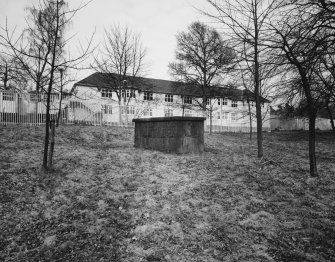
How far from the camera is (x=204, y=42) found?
24.9m

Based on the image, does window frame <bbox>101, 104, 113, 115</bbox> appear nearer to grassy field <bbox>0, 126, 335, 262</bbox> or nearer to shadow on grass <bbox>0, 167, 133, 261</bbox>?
grassy field <bbox>0, 126, 335, 262</bbox>

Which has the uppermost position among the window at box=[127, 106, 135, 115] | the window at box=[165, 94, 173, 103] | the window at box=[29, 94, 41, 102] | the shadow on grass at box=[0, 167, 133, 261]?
the window at box=[165, 94, 173, 103]

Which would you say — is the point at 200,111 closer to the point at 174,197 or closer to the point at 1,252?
the point at 174,197

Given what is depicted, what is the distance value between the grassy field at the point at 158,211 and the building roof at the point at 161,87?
13.6 metres

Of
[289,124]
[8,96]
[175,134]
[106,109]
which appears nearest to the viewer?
[175,134]

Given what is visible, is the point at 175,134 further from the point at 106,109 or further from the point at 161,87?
the point at 161,87

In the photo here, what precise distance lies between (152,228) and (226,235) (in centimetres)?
132

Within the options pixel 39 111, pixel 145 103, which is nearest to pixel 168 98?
pixel 145 103

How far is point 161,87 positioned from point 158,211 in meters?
30.7

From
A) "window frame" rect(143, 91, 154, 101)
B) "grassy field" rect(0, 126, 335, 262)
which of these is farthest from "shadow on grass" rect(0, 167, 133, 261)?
"window frame" rect(143, 91, 154, 101)

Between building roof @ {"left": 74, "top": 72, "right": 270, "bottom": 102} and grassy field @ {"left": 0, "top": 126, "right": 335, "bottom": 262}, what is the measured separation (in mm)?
13594

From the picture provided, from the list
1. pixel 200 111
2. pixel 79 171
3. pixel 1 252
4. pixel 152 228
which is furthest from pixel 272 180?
pixel 200 111

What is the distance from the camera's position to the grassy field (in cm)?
360

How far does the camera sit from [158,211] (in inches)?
186
